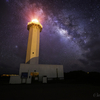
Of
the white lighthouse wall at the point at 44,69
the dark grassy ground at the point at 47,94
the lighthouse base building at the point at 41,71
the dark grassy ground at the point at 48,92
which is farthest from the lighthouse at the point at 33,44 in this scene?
the dark grassy ground at the point at 47,94

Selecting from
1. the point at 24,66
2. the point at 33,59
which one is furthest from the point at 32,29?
the point at 24,66

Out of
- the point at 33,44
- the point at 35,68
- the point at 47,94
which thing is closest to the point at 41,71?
the point at 35,68

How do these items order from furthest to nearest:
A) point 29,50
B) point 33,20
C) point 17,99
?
1. point 33,20
2. point 29,50
3. point 17,99

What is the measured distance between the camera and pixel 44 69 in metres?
22.1

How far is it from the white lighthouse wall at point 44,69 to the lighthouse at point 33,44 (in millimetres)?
3118

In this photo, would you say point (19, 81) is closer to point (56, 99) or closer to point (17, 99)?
point (17, 99)

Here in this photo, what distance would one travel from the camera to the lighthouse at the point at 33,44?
970 inches

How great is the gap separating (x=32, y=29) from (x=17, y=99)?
26298mm

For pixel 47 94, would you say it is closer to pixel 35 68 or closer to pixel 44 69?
pixel 35 68

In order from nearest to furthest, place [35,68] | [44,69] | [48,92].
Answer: [48,92] < [35,68] < [44,69]

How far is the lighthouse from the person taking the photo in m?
24.6

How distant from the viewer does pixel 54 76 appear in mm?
22031

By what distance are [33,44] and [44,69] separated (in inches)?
373

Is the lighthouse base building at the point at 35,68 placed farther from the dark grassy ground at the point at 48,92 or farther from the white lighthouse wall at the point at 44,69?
the dark grassy ground at the point at 48,92
